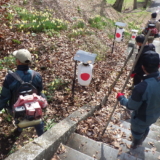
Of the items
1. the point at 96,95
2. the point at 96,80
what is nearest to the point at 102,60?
the point at 96,80

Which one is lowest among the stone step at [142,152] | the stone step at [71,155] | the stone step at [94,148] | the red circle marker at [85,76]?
the stone step at [142,152]

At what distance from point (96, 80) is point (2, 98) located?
3.82 metres

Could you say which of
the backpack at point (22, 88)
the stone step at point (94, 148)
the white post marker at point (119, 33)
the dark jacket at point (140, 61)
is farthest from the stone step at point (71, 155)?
the white post marker at point (119, 33)

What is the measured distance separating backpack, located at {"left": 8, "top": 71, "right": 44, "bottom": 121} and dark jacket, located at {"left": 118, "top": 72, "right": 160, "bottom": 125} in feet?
4.78

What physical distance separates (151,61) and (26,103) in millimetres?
1983

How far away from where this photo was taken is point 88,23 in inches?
462

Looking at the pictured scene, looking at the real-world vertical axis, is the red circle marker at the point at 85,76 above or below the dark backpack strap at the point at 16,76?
below

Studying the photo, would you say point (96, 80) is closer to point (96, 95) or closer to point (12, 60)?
point (96, 95)

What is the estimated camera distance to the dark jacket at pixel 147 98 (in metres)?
2.63

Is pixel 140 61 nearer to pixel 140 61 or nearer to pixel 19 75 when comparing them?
pixel 140 61

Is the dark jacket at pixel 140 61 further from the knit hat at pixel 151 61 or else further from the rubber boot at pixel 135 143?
the rubber boot at pixel 135 143

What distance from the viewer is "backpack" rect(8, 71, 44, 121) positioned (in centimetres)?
265

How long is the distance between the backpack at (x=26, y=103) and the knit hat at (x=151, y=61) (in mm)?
1734

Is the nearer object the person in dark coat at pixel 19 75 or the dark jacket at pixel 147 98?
the dark jacket at pixel 147 98
